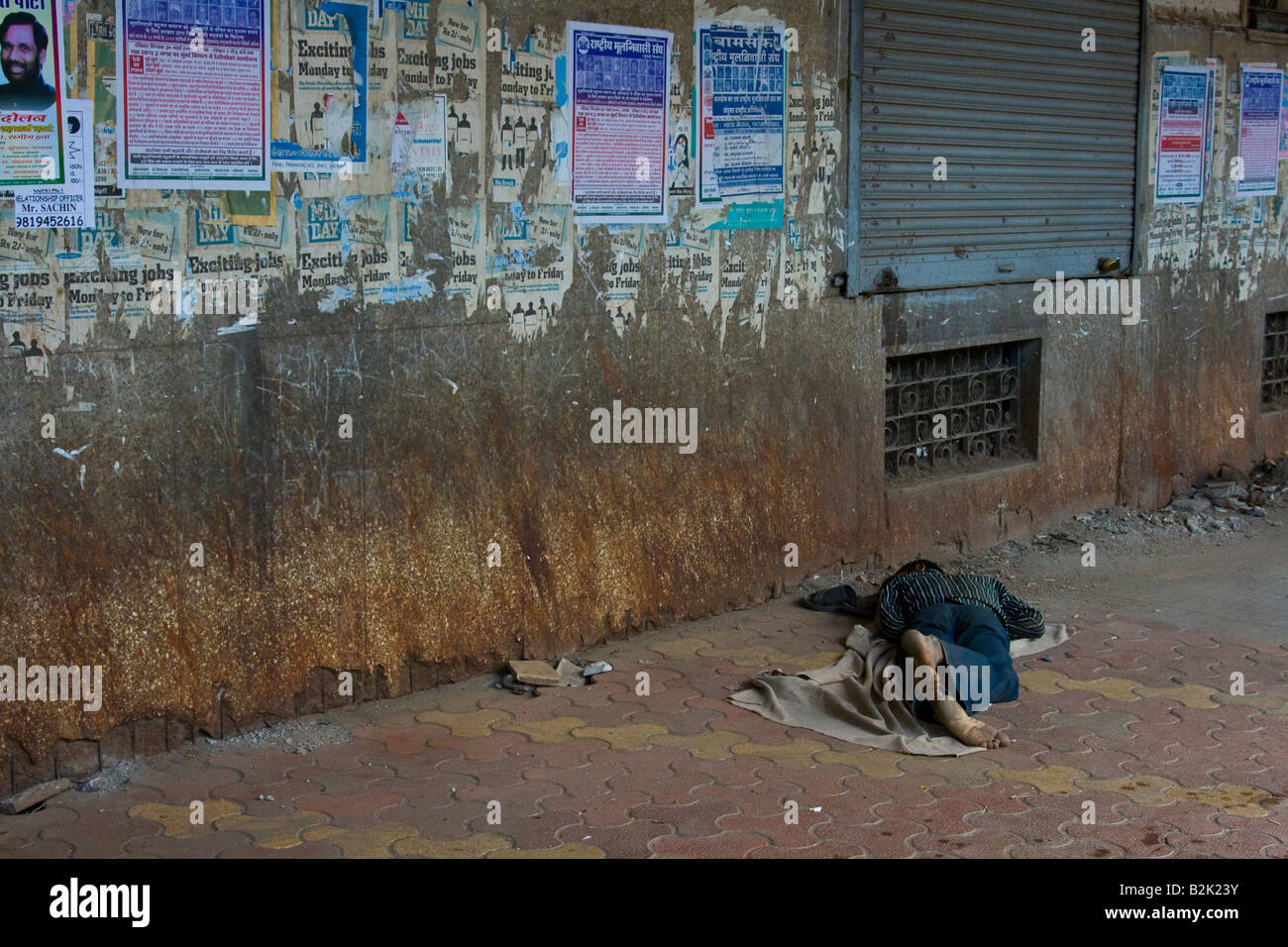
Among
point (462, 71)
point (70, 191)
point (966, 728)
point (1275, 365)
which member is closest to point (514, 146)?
point (462, 71)

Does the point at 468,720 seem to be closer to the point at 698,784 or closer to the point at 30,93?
the point at 698,784

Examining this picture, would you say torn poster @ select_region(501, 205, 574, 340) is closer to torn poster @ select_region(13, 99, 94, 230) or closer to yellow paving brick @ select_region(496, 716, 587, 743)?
yellow paving brick @ select_region(496, 716, 587, 743)

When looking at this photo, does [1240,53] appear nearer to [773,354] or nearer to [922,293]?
[922,293]

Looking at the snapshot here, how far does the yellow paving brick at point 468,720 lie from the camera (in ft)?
15.9

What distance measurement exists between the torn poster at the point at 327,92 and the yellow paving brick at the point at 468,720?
1.95m

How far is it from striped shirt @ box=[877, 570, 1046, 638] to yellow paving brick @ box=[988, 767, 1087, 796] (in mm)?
1126

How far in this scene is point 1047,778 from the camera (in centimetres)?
449

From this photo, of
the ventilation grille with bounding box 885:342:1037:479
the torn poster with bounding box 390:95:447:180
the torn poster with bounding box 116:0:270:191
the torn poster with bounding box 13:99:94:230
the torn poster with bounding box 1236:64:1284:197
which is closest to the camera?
the torn poster with bounding box 13:99:94:230

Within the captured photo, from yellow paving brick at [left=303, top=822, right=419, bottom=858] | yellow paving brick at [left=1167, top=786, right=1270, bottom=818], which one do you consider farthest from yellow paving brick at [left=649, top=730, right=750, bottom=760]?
yellow paving brick at [left=1167, top=786, right=1270, bottom=818]

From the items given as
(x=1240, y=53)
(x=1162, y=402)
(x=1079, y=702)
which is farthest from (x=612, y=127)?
(x=1240, y=53)

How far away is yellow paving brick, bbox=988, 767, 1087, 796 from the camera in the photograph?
439 centimetres

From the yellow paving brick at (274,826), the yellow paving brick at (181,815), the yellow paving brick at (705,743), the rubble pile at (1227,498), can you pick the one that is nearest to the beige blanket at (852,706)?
the yellow paving brick at (705,743)

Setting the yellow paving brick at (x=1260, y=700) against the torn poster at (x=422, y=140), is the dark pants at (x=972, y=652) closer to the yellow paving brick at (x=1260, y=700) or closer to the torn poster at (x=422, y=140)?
the yellow paving brick at (x=1260, y=700)

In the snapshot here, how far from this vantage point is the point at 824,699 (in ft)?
16.8
